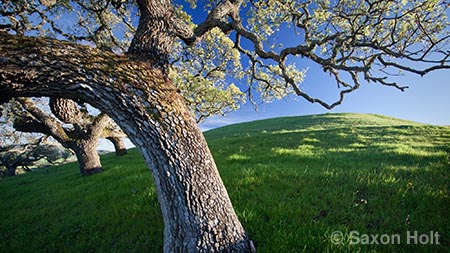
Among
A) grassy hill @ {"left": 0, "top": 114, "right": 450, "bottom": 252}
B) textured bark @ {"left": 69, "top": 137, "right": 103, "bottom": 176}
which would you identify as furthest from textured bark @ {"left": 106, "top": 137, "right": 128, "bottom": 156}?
grassy hill @ {"left": 0, "top": 114, "right": 450, "bottom": 252}

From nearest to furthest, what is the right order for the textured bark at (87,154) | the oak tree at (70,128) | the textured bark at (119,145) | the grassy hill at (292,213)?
the grassy hill at (292,213)
the oak tree at (70,128)
the textured bark at (87,154)
the textured bark at (119,145)

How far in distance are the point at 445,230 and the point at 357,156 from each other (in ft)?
19.3

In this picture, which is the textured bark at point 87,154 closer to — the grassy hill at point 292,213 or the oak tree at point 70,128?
the oak tree at point 70,128

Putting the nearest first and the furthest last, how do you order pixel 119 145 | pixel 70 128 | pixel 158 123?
1. pixel 158 123
2. pixel 70 128
3. pixel 119 145

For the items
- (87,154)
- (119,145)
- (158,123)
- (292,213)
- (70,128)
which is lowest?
(292,213)

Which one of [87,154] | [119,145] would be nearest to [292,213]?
[87,154]

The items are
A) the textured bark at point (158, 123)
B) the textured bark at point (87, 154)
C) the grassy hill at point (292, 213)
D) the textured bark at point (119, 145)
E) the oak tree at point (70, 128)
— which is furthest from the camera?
the textured bark at point (119, 145)

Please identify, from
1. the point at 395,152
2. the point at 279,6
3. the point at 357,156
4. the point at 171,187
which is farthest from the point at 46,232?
the point at 395,152

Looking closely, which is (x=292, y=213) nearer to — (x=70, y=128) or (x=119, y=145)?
(x=70, y=128)

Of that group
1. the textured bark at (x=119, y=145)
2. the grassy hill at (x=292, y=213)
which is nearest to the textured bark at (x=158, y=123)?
the grassy hill at (x=292, y=213)

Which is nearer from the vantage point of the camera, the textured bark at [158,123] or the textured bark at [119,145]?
the textured bark at [158,123]

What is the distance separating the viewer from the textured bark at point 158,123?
115 inches

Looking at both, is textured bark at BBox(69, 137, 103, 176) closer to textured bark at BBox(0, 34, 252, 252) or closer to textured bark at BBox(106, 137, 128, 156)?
textured bark at BBox(106, 137, 128, 156)

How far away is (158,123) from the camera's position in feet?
10.4
